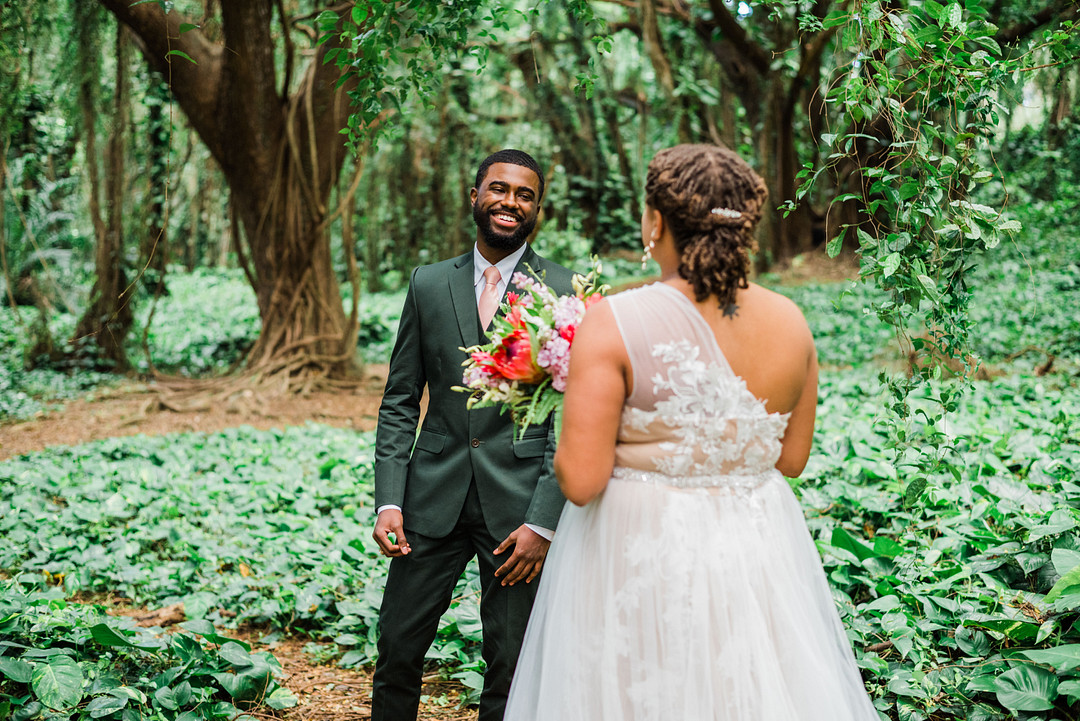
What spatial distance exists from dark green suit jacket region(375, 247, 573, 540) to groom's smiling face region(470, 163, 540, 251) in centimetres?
11

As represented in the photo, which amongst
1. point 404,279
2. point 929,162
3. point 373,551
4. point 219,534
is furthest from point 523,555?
point 404,279

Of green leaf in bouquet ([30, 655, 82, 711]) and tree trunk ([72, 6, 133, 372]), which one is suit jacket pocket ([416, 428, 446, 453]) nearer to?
green leaf in bouquet ([30, 655, 82, 711])

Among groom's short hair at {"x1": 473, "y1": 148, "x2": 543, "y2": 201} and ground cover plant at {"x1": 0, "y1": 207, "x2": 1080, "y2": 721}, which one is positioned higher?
groom's short hair at {"x1": 473, "y1": 148, "x2": 543, "y2": 201}

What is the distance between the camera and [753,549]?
1.82 m

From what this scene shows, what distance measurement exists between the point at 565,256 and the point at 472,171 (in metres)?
1.97

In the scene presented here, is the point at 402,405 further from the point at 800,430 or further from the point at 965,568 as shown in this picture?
the point at 965,568

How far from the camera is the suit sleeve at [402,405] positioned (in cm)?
253

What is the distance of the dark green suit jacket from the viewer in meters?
2.45

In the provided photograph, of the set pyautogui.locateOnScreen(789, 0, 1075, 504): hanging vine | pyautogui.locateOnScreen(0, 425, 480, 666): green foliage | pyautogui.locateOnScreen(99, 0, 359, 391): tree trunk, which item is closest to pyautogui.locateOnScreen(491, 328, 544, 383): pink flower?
pyautogui.locateOnScreen(789, 0, 1075, 504): hanging vine

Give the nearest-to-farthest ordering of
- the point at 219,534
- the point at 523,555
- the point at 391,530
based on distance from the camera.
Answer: the point at 523,555 < the point at 391,530 < the point at 219,534

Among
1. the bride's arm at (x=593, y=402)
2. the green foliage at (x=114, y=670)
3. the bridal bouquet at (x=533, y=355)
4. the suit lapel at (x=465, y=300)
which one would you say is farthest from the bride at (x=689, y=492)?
the green foliage at (x=114, y=670)

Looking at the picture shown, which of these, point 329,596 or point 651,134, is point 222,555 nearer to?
point 329,596

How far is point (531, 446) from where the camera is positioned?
2.46 m

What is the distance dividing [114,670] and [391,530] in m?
1.19
